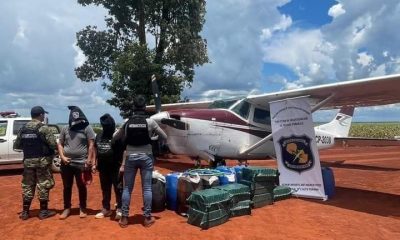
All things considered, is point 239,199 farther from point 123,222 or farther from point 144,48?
point 144,48

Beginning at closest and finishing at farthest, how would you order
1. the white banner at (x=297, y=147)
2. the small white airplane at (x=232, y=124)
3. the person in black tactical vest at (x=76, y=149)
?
the person in black tactical vest at (x=76, y=149) < the white banner at (x=297, y=147) < the small white airplane at (x=232, y=124)

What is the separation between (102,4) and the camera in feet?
77.3

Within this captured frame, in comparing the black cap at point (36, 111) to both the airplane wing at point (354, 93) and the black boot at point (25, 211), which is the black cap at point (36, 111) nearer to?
the black boot at point (25, 211)

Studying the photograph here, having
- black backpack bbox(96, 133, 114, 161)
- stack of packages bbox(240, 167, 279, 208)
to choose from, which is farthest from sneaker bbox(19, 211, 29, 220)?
stack of packages bbox(240, 167, 279, 208)

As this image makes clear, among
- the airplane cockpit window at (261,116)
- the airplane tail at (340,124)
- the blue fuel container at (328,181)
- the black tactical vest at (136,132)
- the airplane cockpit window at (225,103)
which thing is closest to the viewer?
the black tactical vest at (136,132)

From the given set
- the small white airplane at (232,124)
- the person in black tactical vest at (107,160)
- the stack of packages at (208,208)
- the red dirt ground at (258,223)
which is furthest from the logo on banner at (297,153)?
the person in black tactical vest at (107,160)

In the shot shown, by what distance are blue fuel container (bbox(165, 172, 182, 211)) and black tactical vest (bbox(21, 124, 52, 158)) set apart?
2466 mm

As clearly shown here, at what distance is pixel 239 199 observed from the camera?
7148 millimetres

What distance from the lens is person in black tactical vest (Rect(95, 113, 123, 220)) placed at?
662 cm

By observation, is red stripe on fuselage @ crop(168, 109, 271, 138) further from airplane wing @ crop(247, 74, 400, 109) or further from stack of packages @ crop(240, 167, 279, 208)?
stack of packages @ crop(240, 167, 279, 208)

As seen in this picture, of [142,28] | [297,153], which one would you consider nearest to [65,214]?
[297,153]

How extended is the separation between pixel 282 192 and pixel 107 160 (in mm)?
4360

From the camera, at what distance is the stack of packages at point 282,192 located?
850cm

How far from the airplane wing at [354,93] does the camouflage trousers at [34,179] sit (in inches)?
277
